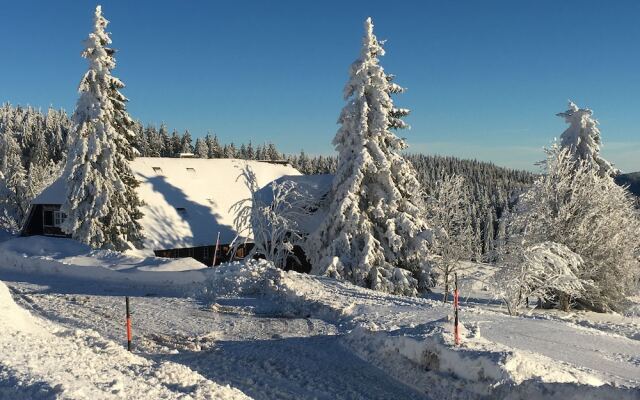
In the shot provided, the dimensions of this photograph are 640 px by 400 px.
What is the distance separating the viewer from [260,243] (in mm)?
27938

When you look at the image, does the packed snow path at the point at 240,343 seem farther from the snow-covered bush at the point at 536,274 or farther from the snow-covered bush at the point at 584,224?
the snow-covered bush at the point at 584,224

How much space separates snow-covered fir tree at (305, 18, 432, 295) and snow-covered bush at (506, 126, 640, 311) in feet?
16.8

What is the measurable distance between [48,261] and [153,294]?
6736mm

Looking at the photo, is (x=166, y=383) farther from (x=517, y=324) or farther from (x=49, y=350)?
(x=517, y=324)

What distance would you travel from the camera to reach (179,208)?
32.9 meters

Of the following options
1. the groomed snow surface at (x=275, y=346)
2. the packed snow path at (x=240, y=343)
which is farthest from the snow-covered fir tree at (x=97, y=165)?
the packed snow path at (x=240, y=343)

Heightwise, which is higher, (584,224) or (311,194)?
(311,194)

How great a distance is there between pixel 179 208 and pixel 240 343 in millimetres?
22885

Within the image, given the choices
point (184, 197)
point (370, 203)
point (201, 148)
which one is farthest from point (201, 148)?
point (370, 203)

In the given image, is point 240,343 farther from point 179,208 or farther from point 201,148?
point 201,148

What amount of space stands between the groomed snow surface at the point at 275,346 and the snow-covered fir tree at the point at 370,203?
6.39 m

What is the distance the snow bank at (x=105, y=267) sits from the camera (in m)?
17.6

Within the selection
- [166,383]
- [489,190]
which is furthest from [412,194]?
[489,190]

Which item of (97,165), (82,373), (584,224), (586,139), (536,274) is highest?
(586,139)
